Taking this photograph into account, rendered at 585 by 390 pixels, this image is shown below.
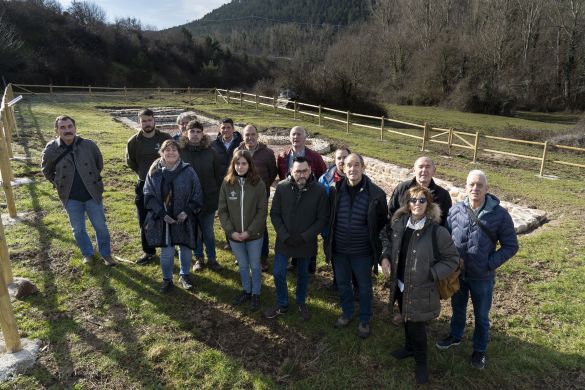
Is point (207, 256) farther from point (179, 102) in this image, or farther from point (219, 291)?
point (179, 102)

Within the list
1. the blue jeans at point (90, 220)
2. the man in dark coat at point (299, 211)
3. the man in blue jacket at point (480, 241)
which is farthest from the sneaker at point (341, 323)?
the blue jeans at point (90, 220)

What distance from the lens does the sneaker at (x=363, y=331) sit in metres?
3.80

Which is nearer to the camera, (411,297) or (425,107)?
(411,297)

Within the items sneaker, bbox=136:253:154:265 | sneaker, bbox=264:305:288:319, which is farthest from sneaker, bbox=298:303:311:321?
sneaker, bbox=136:253:154:265

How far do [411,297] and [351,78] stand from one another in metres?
27.4

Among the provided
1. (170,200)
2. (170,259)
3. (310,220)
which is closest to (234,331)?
(170,259)

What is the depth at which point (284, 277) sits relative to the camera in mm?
4039

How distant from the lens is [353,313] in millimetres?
4203

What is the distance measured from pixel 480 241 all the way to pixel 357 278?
1151 mm

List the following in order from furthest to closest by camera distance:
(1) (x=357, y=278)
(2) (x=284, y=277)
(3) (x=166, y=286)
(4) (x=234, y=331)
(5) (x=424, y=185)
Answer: (3) (x=166, y=286)
(2) (x=284, y=277)
(4) (x=234, y=331)
(1) (x=357, y=278)
(5) (x=424, y=185)

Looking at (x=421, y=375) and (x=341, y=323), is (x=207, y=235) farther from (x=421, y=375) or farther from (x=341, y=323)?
(x=421, y=375)

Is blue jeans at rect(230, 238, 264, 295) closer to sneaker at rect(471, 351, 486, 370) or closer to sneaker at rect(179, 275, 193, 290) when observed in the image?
sneaker at rect(179, 275, 193, 290)

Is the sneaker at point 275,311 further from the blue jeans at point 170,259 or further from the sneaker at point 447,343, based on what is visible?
the sneaker at point 447,343

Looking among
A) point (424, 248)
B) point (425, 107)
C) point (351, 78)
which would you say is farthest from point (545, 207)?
point (425, 107)
